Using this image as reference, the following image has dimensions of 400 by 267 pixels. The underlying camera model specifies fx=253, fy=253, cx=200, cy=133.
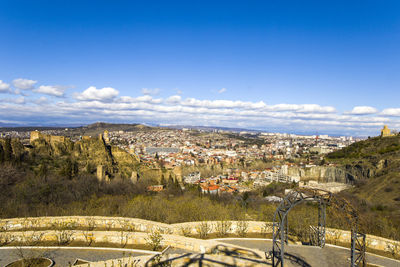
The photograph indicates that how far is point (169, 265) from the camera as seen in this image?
20.8 feet

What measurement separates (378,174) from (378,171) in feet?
12.2

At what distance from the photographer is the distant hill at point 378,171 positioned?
2769 cm

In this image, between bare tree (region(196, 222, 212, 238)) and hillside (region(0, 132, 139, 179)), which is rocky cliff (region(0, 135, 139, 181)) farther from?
bare tree (region(196, 222, 212, 238))

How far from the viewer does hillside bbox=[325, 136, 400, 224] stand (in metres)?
24.7

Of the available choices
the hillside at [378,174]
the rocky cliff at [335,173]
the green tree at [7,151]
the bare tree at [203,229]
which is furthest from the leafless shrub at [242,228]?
the rocky cliff at [335,173]

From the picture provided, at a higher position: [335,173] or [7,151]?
[7,151]

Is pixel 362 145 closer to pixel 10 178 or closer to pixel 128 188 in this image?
pixel 128 188

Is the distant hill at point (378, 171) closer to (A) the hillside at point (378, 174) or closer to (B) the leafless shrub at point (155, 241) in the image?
(A) the hillside at point (378, 174)

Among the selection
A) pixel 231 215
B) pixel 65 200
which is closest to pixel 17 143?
pixel 65 200

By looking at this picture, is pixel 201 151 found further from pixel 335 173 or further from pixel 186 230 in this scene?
pixel 186 230

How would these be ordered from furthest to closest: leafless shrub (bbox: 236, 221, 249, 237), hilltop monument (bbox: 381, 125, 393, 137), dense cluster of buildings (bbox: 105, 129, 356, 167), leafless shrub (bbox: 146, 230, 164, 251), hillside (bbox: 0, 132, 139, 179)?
dense cluster of buildings (bbox: 105, 129, 356, 167)
hilltop monument (bbox: 381, 125, 393, 137)
hillside (bbox: 0, 132, 139, 179)
leafless shrub (bbox: 236, 221, 249, 237)
leafless shrub (bbox: 146, 230, 164, 251)

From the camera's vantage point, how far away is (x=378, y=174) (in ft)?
131

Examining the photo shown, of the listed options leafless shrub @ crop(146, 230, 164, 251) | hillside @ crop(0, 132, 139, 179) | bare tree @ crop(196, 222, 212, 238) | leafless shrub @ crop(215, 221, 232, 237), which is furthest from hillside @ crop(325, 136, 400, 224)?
hillside @ crop(0, 132, 139, 179)

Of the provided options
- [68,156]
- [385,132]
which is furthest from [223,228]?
[385,132]
